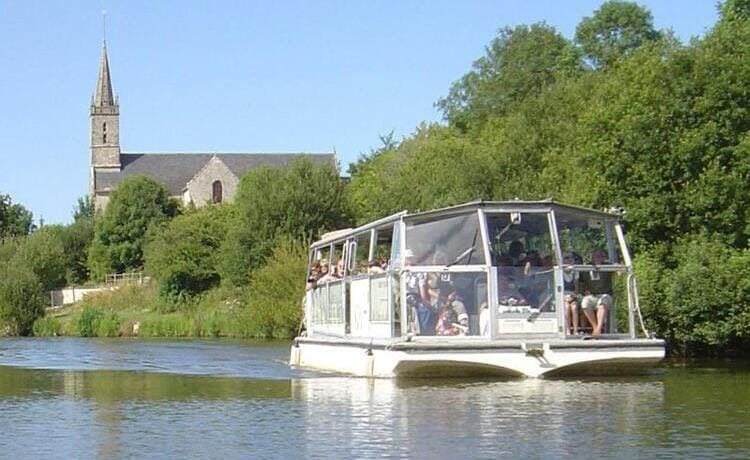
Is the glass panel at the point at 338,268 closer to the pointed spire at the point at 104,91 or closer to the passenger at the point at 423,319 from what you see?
the passenger at the point at 423,319

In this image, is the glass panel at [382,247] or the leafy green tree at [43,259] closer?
the glass panel at [382,247]

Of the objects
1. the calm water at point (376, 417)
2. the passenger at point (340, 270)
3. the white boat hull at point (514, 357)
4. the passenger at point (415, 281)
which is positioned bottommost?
the calm water at point (376, 417)

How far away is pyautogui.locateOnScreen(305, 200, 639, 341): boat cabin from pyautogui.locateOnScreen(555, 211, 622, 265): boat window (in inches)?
0.8

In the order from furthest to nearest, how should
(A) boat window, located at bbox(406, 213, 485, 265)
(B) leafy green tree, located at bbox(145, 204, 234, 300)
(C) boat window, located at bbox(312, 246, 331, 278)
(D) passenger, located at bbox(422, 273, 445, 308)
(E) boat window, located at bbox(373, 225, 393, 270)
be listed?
(B) leafy green tree, located at bbox(145, 204, 234, 300) → (C) boat window, located at bbox(312, 246, 331, 278) → (E) boat window, located at bbox(373, 225, 393, 270) → (A) boat window, located at bbox(406, 213, 485, 265) → (D) passenger, located at bbox(422, 273, 445, 308)

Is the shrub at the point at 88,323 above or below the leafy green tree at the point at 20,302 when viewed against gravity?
below

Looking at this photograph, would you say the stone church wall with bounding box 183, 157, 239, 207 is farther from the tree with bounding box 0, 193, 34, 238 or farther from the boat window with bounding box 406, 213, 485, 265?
the boat window with bounding box 406, 213, 485, 265

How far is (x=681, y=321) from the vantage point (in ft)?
104

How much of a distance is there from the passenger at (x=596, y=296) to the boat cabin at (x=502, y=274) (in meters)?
0.02

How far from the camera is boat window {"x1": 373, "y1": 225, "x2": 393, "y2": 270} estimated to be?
2777 cm

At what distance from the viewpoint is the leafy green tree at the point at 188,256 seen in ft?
260

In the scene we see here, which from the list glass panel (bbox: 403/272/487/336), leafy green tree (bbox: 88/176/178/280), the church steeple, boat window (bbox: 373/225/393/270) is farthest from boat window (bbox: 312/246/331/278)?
the church steeple

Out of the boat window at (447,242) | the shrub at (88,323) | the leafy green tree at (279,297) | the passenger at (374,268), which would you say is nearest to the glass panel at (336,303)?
the passenger at (374,268)

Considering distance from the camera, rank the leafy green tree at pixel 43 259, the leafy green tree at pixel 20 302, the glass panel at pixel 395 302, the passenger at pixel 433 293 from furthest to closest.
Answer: the leafy green tree at pixel 43 259 → the leafy green tree at pixel 20 302 → the glass panel at pixel 395 302 → the passenger at pixel 433 293

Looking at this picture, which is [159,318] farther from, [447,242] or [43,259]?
[447,242]
